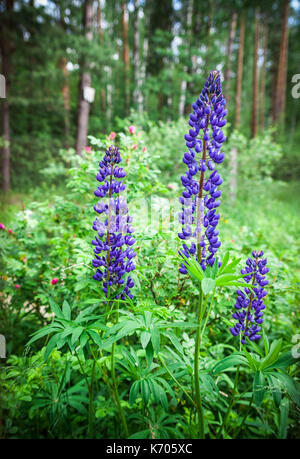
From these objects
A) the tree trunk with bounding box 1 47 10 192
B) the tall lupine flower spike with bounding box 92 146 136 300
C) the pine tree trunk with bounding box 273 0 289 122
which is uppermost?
the pine tree trunk with bounding box 273 0 289 122

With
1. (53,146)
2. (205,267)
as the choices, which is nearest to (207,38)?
(53,146)

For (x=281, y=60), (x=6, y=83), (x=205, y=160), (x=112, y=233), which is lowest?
(x=112, y=233)

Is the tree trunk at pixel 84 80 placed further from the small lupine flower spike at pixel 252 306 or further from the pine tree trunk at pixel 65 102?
the small lupine flower spike at pixel 252 306

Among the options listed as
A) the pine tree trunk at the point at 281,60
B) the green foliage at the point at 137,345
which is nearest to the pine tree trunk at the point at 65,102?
the pine tree trunk at the point at 281,60

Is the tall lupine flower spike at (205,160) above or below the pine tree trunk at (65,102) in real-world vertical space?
below

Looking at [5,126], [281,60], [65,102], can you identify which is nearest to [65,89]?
[65,102]

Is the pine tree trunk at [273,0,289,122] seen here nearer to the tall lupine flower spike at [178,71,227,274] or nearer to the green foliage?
the green foliage

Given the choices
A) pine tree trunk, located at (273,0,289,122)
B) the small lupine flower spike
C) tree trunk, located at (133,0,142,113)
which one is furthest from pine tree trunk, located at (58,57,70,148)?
the small lupine flower spike

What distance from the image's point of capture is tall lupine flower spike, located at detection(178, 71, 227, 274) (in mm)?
Result: 1290

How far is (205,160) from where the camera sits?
4.34 feet

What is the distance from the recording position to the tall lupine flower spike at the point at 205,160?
1.29 metres

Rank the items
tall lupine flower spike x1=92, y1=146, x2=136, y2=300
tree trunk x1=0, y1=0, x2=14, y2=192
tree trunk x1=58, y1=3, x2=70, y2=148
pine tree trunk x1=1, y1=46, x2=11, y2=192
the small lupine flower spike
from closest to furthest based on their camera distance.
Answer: tall lupine flower spike x1=92, y1=146, x2=136, y2=300 → the small lupine flower spike → tree trunk x1=0, y1=0, x2=14, y2=192 → pine tree trunk x1=1, y1=46, x2=11, y2=192 → tree trunk x1=58, y1=3, x2=70, y2=148

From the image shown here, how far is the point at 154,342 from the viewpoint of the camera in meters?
1.12

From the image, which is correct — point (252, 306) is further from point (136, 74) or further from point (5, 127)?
point (5, 127)
